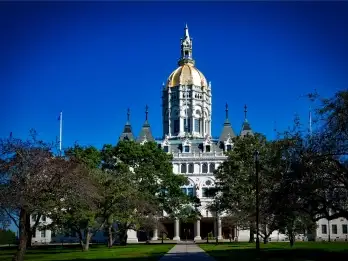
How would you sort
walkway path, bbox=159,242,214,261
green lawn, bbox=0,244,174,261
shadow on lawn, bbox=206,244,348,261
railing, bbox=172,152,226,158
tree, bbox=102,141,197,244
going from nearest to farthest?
A: 1. shadow on lawn, bbox=206,244,348,261
2. walkway path, bbox=159,242,214,261
3. green lawn, bbox=0,244,174,261
4. tree, bbox=102,141,197,244
5. railing, bbox=172,152,226,158

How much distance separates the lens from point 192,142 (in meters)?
102

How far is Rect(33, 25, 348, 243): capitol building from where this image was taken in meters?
93.7

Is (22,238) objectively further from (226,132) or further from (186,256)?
(226,132)

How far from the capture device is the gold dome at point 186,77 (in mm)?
114750

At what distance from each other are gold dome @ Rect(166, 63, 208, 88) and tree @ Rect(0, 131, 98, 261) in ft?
263

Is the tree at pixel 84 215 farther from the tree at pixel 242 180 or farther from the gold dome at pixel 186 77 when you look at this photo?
the gold dome at pixel 186 77

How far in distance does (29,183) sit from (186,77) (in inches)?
3348

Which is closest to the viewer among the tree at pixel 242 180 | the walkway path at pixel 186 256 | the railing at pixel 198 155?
the walkway path at pixel 186 256

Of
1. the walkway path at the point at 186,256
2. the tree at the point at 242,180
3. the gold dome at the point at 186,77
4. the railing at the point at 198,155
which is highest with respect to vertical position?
the gold dome at the point at 186,77

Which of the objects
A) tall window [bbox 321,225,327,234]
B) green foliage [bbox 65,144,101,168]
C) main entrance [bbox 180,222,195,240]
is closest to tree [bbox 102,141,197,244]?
green foliage [bbox 65,144,101,168]

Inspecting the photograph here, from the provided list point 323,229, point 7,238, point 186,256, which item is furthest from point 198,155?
point 186,256

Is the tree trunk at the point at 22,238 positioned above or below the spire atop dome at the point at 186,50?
below

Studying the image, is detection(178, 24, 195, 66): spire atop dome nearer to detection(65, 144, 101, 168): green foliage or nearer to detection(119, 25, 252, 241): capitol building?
detection(119, 25, 252, 241): capitol building

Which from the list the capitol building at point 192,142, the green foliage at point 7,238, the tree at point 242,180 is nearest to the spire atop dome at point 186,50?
the capitol building at point 192,142
